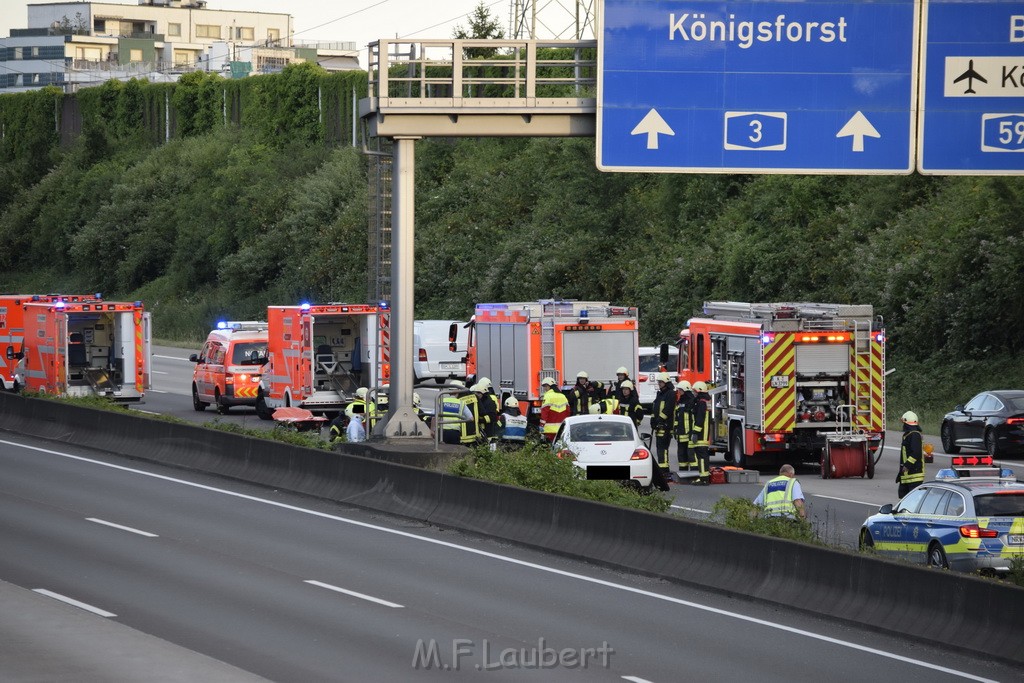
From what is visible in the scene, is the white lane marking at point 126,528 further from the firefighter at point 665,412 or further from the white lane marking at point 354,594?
the firefighter at point 665,412

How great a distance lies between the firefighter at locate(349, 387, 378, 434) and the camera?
2524cm

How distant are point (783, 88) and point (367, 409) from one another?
8.35 metres

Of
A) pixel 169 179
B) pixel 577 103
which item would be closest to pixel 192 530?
pixel 577 103

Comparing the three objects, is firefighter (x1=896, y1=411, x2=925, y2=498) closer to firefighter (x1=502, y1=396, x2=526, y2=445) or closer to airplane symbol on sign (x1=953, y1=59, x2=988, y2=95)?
airplane symbol on sign (x1=953, y1=59, x2=988, y2=95)

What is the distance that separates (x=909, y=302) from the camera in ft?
135

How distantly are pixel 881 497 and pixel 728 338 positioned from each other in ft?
19.1

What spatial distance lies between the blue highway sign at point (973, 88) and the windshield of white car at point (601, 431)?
599cm

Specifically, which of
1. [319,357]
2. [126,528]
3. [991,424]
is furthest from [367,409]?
[991,424]

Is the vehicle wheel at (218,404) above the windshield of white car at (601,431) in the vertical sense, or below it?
below

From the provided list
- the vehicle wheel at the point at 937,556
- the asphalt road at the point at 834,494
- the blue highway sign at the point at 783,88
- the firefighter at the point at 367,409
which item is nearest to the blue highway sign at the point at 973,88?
the blue highway sign at the point at 783,88

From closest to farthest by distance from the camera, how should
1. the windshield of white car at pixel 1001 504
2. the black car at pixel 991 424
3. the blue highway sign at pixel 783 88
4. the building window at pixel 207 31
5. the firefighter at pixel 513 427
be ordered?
the windshield of white car at pixel 1001 504, the blue highway sign at pixel 783 88, the firefighter at pixel 513 427, the black car at pixel 991 424, the building window at pixel 207 31

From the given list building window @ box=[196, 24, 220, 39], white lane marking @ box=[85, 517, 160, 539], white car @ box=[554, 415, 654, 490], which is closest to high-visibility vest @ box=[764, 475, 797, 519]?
white car @ box=[554, 415, 654, 490]

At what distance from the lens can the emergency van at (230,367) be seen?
38000mm

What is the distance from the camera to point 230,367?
38.1 m
